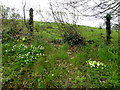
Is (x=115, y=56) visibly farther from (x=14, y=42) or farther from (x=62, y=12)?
(x=14, y=42)

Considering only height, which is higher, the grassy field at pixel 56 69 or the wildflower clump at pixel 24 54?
the wildflower clump at pixel 24 54

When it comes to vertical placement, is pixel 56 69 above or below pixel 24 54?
below

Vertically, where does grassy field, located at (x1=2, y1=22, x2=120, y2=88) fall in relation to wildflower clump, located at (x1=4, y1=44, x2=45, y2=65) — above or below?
below

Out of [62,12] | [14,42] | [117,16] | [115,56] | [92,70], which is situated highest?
[62,12]

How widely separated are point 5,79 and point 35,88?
44.9 inches

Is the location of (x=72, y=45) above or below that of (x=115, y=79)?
above

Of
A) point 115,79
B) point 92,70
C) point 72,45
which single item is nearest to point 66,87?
point 92,70

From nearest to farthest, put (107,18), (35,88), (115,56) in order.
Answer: (35,88)
(115,56)
(107,18)

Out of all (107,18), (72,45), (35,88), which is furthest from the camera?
(107,18)

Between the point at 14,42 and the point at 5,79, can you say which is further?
the point at 14,42

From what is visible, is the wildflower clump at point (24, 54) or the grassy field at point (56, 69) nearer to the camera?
the grassy field at point (56, 69)

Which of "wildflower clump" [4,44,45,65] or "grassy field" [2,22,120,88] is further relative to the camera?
"wildflower clump" [4,44,45,65]

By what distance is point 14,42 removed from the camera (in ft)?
21.8

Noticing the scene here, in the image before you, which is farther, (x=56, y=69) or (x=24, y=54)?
(x=24, y=54)
